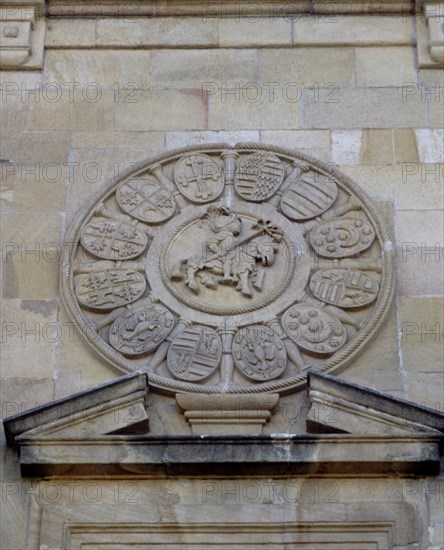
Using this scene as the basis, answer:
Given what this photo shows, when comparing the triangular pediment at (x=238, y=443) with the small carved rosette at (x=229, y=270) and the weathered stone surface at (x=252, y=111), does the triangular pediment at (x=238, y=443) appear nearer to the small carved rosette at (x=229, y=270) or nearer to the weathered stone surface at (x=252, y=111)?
the small carved rosette at (x=229, y=270)

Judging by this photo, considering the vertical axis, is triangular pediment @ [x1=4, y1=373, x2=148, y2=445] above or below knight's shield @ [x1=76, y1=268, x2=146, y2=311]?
below

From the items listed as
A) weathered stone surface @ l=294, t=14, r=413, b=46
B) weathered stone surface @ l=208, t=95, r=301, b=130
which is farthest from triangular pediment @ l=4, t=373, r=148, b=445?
weathered stone surface @ l=294, t=14, r=413, b=46

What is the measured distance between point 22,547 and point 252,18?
4988 mm

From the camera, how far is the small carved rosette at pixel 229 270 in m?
13.5

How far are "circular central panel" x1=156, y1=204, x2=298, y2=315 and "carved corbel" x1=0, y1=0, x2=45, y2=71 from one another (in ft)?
6.67

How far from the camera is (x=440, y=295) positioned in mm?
13727

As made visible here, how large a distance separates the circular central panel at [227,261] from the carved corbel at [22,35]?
2034mm

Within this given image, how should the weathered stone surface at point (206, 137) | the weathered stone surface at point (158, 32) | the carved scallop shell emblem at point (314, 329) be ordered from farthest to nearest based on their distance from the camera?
the weathered stone surface at point (158, 32)
the weathered stone surface at point (206, 137)
the carved scallop shell emblem at point (314, 329)

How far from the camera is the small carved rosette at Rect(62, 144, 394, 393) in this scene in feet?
44.2

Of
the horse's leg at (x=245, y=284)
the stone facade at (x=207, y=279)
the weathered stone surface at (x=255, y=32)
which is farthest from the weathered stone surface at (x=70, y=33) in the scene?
the horse's leg at (x=245, y=284)

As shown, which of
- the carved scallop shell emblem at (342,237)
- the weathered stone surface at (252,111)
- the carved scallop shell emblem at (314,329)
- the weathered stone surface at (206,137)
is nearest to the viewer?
the carved scallop shell emblem at (314,329)

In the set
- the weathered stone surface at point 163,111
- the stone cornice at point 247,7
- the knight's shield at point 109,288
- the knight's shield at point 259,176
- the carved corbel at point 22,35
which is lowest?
the knight's shield at point 109,288

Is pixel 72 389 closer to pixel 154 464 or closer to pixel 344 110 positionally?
pixel 154 464

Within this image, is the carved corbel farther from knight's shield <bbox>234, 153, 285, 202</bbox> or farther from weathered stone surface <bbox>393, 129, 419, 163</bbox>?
weathered stone surface <bbox>393, 129, 419, 163</bbox>
